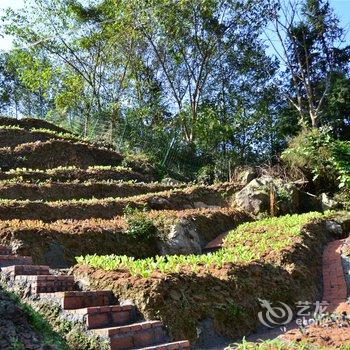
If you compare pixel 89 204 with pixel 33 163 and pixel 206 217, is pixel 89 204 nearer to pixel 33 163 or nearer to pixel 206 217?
pixel 206 217

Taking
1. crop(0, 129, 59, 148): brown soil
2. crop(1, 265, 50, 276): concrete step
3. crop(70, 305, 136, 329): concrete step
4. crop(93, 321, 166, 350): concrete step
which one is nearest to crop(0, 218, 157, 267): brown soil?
crop(1, 265, 50, 276): concrete step

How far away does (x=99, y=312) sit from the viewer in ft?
14.1

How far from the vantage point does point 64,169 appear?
15.5m

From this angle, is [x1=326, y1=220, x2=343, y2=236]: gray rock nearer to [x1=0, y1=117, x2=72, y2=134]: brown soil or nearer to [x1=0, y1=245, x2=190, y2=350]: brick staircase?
[x1=0, y1=245, x2=190, y2=350]: brick staircase

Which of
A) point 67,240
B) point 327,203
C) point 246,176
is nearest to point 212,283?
point 67,240

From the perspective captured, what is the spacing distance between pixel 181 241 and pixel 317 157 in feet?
26.3

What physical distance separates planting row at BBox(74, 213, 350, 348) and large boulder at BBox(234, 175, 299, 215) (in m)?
5.41

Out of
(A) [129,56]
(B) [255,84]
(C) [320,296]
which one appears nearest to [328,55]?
(B) [255,84]

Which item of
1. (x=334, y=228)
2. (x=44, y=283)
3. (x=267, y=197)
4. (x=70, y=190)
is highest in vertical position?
(x=70, y=190)

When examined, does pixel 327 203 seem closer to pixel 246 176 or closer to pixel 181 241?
pixel 246 176

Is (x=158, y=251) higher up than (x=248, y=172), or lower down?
lower down

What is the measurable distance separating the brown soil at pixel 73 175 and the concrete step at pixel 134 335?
32.2 ft

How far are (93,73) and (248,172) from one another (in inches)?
538

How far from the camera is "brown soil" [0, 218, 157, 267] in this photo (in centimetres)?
756
